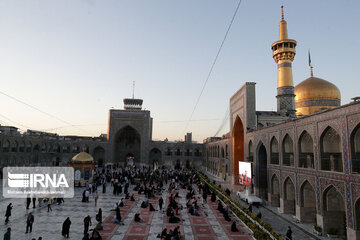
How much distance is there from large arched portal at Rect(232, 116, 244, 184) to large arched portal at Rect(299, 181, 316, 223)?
12.0m

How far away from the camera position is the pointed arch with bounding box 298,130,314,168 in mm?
13031

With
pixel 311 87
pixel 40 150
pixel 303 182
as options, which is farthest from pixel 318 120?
pixel 40 150

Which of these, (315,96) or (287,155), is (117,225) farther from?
(315,96)

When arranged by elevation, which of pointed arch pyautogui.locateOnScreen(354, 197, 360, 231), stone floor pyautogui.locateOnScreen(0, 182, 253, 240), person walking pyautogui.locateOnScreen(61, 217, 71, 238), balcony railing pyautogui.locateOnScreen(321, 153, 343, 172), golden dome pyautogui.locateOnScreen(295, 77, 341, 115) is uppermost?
golden dome pyautogui.locateOnScreen(295, 77, 341, 115)

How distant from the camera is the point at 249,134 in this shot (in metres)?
21.2

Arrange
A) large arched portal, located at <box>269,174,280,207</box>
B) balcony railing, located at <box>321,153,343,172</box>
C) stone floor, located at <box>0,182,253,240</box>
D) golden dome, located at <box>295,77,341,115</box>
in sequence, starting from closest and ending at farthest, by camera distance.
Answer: stone floor, located at <box>0,182,253,240</box> < balcony railing, located at <box>321,153,343,172</box> < large arched portal, located at <box>269,174,280,207</box> < golden dome, located at <box>295,77,341,115</box>

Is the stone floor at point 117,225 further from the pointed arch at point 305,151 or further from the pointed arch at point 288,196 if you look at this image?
the pointed arch at point 305,151

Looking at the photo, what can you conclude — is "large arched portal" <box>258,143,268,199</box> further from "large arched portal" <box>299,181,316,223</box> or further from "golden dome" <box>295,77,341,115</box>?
"golden dome" <box>295,77,341,115</box>

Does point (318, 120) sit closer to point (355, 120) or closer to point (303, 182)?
point (355, 120)

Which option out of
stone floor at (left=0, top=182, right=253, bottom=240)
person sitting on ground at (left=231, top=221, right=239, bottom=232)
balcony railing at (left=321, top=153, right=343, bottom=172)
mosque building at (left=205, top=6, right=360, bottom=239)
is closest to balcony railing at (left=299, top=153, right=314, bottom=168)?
mosque building at (left=205, top=6, right=360, bottom=239)

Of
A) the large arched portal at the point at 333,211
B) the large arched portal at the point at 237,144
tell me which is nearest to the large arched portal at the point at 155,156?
the large arched portal at the point at 237,144

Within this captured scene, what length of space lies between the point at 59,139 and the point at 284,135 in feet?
136

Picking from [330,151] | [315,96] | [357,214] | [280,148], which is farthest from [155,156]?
[357,214]

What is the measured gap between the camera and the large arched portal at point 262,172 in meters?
Result: 18.9
